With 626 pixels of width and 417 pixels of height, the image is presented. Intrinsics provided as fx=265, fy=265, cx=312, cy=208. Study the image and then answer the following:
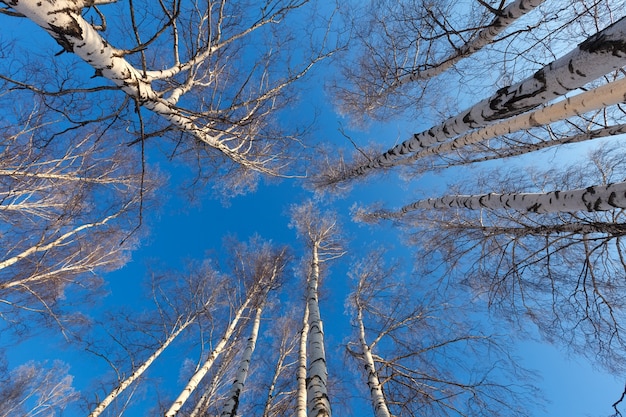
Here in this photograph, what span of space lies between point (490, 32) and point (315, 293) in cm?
488

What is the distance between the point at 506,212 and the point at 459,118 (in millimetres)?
3124

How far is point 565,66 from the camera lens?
5.41 feet

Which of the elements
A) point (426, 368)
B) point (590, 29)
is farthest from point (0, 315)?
point (590, 29)

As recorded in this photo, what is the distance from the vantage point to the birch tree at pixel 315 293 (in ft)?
9.17

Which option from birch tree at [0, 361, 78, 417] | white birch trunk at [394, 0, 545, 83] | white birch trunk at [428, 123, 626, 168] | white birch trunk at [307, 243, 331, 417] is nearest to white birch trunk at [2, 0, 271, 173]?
white birch trunk at [307, 243, 331, 417]

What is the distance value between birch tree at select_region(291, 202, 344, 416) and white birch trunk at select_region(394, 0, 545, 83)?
4150 millimetres

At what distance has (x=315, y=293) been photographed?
4.72m

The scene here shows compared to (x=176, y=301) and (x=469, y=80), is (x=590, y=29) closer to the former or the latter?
(x=469, y=80)

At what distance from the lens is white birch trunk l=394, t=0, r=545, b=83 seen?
3.22 meters

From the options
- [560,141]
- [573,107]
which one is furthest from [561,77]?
[560,141]

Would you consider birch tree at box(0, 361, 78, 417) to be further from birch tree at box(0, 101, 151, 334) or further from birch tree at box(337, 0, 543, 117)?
birch tree at box(337, 0, 543, 117)

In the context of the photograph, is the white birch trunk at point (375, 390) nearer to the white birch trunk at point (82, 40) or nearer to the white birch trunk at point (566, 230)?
the white birch trunk at point (566, 230)

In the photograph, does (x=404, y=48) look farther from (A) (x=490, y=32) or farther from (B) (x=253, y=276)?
(B) (x=253, y=276)

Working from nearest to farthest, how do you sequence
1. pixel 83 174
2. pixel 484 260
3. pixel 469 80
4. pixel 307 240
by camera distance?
pixel 484 260
pixel 469 80
pixel 83 174
pixel 307 240
